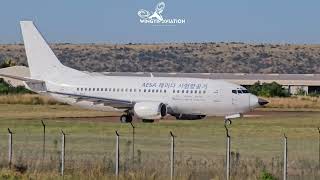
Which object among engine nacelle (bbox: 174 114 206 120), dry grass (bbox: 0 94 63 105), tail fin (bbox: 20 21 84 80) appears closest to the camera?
engine nacelle (bbox: 174 114 206 120)

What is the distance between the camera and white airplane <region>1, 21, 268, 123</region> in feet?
190

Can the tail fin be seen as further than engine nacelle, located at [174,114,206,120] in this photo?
Yes

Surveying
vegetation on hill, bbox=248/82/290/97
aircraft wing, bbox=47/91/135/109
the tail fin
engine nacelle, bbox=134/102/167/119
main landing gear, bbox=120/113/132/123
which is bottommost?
main landing gear, bbox=120/113/132/123

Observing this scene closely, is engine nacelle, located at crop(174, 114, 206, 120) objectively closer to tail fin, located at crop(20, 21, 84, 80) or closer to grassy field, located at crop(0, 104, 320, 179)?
grassy field, located at crop(0, 104, 320, 179)

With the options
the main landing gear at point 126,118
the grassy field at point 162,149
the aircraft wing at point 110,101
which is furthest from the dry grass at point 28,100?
the main landing gear at point 126,118

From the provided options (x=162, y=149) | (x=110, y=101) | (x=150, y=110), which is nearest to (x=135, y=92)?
(x=110, y=101)

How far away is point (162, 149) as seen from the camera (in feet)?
118

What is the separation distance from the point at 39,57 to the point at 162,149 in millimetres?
30137

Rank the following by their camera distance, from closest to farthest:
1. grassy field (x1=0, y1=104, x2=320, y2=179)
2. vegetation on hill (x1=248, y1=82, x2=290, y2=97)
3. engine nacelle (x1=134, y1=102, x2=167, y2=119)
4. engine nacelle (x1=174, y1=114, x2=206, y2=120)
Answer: grassy field (x1=0, y1=104, x2=320, y2=179) < engine nacelle (x1=134, y1=102, x2=167, y2=119) < engine nacelle (x1=174, y1=114, x2=206, y2=120) < vegetation on hill (x1=248, y1=82, x2=290, y2=97)

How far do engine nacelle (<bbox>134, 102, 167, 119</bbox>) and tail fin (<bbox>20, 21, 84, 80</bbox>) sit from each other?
701cm

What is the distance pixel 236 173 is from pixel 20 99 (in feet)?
194

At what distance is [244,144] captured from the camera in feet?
127

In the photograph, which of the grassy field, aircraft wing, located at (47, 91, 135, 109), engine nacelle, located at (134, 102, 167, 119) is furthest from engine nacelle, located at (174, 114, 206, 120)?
aircraft wing, located at (47, 91, 135, 109)

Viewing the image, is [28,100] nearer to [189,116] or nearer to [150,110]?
[189,116]
